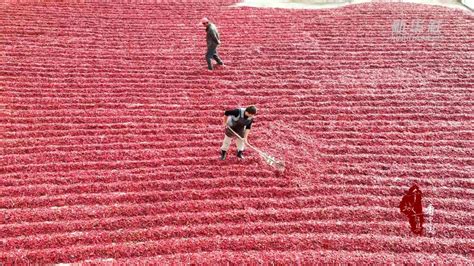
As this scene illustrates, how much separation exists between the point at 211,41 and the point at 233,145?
2716mm

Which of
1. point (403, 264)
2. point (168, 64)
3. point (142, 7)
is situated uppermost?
point (142, 7)

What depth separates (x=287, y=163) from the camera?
20.8ft

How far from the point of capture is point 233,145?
6.80 metres

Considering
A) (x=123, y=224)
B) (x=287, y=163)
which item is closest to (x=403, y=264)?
(x=287, y=163)

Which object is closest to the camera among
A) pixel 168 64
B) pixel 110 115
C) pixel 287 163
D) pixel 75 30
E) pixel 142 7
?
pixel 287 163

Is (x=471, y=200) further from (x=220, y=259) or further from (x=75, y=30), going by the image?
(x=75, y=30)

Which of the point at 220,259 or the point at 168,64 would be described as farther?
the point at 168,64

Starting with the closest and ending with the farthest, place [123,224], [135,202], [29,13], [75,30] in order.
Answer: [123,224]
[135,202]
[75,30]
[29,13]

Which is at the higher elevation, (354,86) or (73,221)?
(354,86)

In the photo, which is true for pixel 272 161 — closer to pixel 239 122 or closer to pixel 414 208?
pixel 239 122

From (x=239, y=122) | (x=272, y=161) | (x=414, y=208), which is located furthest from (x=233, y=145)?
(x=414, y=208)

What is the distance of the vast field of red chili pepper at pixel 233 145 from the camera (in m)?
4.99

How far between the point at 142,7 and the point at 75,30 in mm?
2345

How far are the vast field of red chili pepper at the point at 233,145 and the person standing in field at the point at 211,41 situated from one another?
1.06 ft
